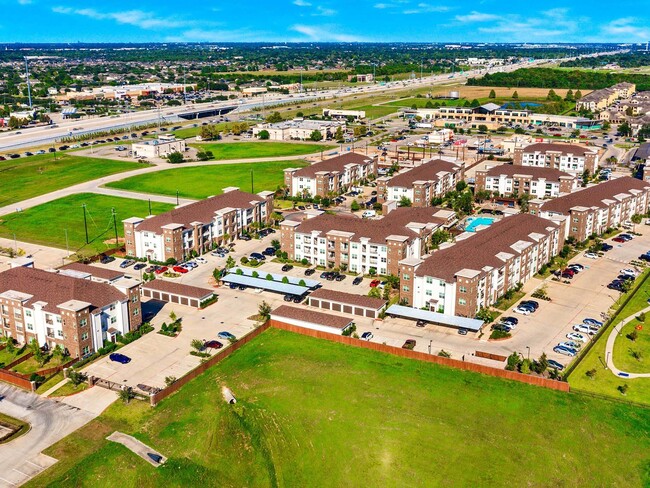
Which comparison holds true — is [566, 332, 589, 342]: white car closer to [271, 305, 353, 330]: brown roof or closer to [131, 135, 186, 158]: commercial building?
[271, 305, 353, 330]: brown roof

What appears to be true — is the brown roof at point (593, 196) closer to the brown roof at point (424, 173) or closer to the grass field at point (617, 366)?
the brown roof at point (424, 173)

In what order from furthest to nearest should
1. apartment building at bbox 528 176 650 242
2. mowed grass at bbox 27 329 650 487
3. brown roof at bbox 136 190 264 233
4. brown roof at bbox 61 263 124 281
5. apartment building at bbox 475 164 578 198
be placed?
apartment building at bbox 475 164 578 198 → apartment building at bbox 528 176 650 242 → brown roof at bbox 136 190 264 233 → brown roof at bbox 61 263 124 281 → mowed grass at bbox 27 329 650 487

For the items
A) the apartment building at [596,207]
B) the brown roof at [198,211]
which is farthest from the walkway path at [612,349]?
the brown roof at [198,211]

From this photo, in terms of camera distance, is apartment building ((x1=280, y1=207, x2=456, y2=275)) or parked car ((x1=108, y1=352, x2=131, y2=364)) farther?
apartment building ((x1=280, y1=207, x2=456, y2=275))

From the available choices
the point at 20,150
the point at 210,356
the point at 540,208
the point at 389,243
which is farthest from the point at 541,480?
the point at 20,150

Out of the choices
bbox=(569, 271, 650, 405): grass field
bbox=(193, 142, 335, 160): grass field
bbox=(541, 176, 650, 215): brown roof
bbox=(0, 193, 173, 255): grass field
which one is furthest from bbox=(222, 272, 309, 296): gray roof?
bbox=(193, 142, 335, 160): grass field

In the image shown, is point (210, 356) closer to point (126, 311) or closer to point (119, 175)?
point (126, 311)

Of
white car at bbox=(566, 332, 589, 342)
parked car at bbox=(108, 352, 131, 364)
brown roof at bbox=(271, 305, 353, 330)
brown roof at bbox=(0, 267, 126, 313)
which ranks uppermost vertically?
brown roof at bbox=(0, 267, 126, 313)
